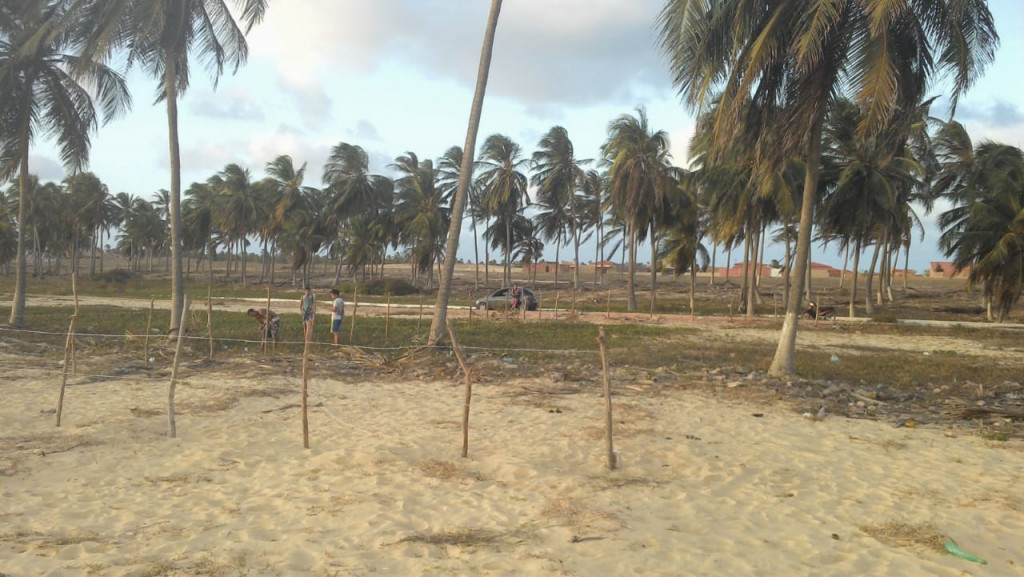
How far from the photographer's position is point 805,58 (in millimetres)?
9922

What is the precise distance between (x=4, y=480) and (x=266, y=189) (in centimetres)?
4393

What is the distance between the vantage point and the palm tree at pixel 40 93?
1438 cm

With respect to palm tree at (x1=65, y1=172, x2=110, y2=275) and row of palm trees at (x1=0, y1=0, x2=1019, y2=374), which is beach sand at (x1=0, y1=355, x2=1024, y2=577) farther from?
palm tree at (x1=65, y1=172, x2=110, y2=275)

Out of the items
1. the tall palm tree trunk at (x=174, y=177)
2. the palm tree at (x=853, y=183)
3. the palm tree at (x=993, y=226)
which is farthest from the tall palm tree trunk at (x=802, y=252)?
the palm tree at (x=993, y=226)

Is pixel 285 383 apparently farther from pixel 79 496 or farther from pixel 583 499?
pixel 583 499

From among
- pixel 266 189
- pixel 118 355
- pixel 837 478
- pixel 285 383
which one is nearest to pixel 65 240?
pixel 266 189

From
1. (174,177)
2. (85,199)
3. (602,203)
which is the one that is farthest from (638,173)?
(85,199)

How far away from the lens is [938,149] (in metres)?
32.8

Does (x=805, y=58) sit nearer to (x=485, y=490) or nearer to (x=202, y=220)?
(x=485, y=490)

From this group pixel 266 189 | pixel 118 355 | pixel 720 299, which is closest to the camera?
pixel 118 355

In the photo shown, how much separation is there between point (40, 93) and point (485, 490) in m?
16.2

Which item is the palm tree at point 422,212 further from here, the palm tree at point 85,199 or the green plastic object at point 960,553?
the green plastic object at point 960,553

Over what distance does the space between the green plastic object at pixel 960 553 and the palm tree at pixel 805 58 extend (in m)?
6.57

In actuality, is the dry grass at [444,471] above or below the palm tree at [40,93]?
below
